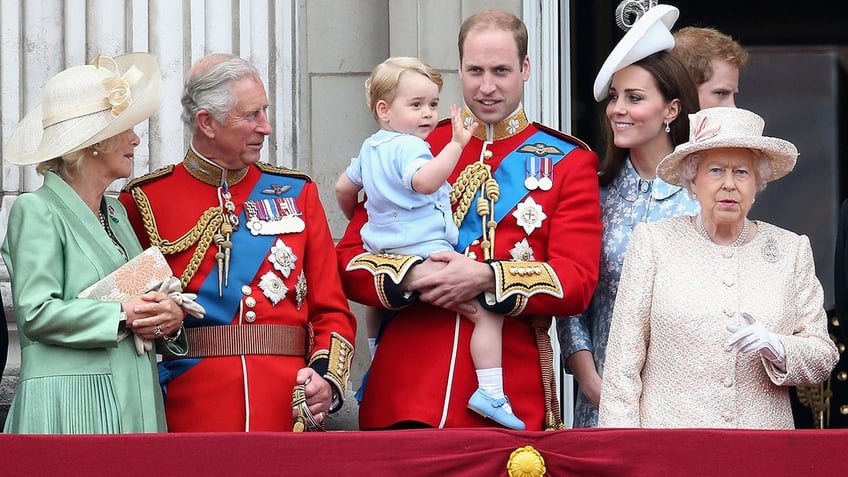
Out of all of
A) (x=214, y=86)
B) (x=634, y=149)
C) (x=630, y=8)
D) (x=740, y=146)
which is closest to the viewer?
(x=740, y=146)

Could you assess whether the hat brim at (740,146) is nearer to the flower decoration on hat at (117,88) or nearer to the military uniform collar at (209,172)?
the military uniform collar at (209,172)

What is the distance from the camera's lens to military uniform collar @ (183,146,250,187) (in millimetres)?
5051

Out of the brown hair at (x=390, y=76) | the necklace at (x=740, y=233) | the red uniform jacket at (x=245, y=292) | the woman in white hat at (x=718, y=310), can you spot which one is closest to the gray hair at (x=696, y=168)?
the woman in white hat at (x=718, y=310)

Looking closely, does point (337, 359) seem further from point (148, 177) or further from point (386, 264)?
point (148, 177)

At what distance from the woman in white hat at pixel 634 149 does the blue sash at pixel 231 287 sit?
929mm

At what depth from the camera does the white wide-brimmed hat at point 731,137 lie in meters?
4.66

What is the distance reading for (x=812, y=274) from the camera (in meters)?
4.67

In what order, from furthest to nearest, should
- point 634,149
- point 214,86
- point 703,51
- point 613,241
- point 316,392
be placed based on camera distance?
point 703,51 < point 634,149 < point 613,241 < point 214,86 < point 316,392

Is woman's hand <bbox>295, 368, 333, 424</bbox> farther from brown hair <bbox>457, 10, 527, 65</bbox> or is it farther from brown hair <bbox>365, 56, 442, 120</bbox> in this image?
brown hair <bbox>457, 10, 527, 65</bbox>

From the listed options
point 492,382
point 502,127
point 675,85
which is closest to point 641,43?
point 675,85

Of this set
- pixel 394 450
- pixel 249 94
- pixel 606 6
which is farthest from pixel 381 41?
pixel 394 450

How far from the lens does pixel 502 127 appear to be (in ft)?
16.9

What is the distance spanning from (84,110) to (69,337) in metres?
0.63

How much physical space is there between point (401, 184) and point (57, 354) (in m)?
1.03
